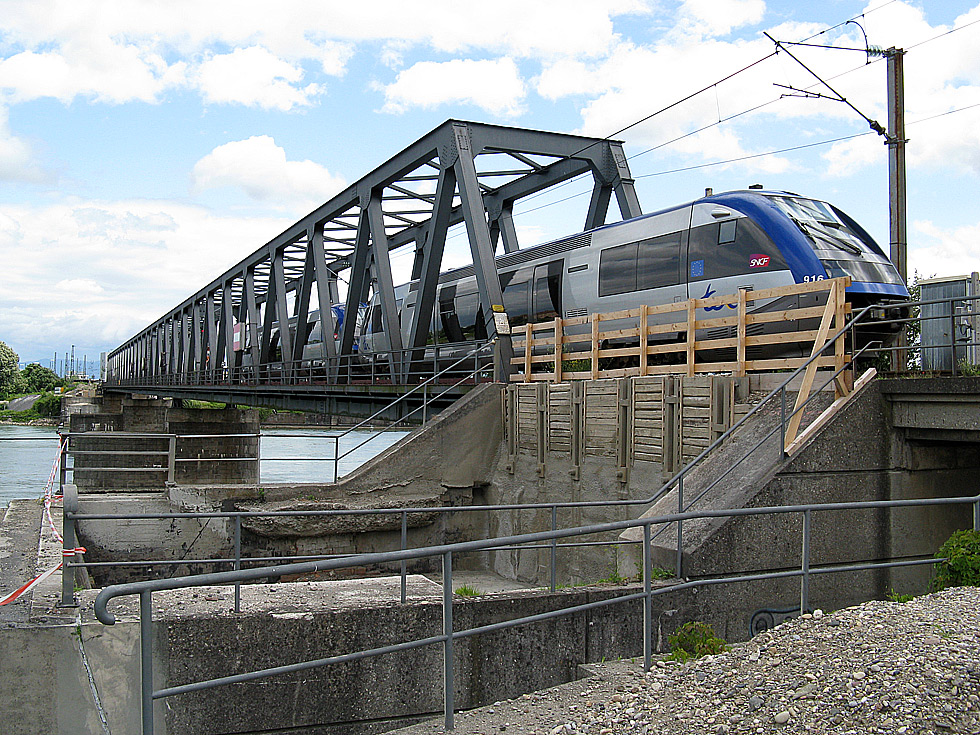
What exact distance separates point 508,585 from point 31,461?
45324 mm

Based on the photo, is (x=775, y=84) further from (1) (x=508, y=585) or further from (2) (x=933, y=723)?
(2) (x=933, y=723)

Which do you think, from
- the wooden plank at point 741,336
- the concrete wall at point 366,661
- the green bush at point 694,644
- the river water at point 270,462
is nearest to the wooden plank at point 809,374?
the wooden plank at point 741,336

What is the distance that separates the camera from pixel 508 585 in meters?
15.0

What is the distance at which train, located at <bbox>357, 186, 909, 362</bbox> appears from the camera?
1405 cm

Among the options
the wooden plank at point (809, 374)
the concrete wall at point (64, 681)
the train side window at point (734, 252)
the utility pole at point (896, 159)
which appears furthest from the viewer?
the utility pole at point (896, 159)

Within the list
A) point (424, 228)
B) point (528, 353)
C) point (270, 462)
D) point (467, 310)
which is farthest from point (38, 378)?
point (528, 353)

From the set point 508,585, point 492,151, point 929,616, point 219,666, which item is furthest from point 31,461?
point 929,616

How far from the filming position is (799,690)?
5.15 metres

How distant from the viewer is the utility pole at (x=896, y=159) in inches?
675

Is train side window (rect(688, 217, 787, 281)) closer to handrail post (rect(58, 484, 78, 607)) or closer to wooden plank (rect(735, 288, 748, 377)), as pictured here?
wooden plank (rect(735, 288, 748, 377))

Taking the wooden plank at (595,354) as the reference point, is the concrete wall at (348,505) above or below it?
below

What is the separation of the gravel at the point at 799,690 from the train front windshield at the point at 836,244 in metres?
8.62

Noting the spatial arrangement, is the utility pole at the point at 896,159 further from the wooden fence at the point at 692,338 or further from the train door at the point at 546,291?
the train door at the point at 546,291

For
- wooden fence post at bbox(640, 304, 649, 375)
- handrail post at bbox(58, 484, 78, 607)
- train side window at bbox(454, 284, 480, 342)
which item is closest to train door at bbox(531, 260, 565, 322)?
train side window at bbox(454, 284, 480, 342)
